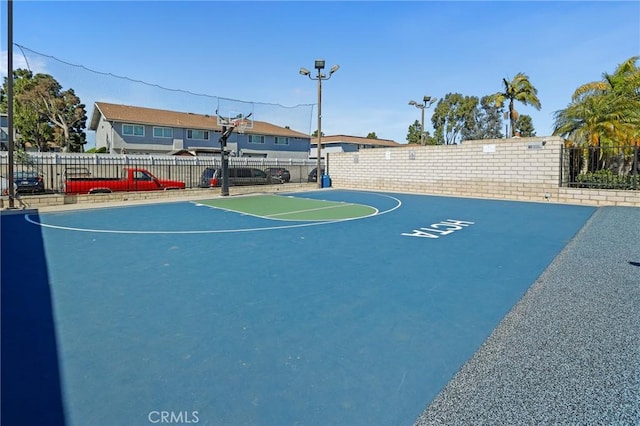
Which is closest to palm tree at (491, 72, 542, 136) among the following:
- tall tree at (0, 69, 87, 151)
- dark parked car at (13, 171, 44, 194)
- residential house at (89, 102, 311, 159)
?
residential house at (89, 102, 311, 159)

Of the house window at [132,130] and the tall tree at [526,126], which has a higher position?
the tall tree at [526,126]

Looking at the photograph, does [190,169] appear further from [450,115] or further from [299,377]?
[450,115]

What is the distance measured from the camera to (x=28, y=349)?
3.36m

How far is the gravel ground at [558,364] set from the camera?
2400mm

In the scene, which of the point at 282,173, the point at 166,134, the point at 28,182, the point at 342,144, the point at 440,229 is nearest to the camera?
the point at 440,229

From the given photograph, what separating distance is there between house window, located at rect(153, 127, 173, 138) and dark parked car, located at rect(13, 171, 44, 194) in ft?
71.9

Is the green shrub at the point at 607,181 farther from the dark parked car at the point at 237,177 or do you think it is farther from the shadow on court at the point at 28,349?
the shadow on court at the point at 28,349

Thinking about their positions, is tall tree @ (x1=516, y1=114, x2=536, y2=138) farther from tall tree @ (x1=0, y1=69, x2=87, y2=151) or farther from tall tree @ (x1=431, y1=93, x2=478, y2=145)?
tall tree @ (x1=0, y1=69, x2=87, y2=151)

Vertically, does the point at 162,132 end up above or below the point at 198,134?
below

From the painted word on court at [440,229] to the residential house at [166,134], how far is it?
27.0 meters

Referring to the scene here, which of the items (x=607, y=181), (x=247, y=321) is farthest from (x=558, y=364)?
(x=607, y=181)

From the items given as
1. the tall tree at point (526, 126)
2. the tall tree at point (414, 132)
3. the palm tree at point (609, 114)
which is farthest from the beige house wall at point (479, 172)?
the tall tree at point (526, 126)

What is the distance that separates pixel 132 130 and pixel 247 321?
3577 centimetres

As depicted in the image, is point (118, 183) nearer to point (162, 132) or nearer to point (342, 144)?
point (162, 132)
